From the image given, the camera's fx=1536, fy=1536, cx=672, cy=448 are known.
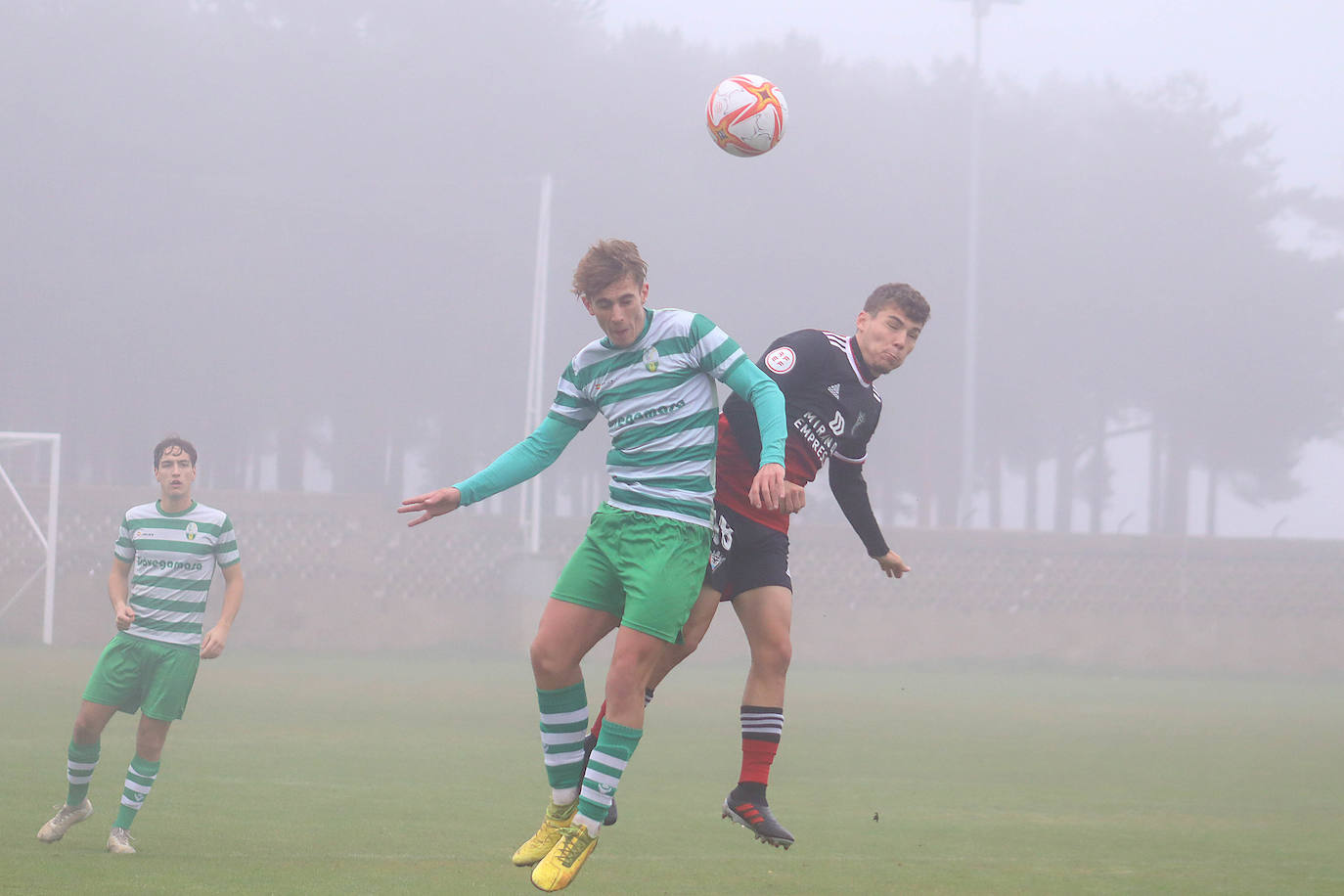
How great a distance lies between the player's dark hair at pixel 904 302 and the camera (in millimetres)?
7387

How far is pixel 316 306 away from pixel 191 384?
189 inches

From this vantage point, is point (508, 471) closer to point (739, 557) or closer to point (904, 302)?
point (739, 557)

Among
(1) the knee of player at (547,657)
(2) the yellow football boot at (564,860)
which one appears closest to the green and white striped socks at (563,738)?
(1) the knee of player at (547,657)

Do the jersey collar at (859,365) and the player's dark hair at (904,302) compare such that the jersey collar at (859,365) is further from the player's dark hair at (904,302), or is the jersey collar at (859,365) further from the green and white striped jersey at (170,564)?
the green and white striped jersey at (170,564)

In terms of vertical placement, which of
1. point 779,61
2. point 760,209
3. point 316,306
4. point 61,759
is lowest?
point 61,759

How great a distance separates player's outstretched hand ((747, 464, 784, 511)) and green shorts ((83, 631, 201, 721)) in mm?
4527

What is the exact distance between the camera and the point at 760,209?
54.0 meters

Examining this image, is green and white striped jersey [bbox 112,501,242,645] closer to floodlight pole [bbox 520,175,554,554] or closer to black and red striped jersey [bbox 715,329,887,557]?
black and red striped jersey [bbox 715,329,887,557]

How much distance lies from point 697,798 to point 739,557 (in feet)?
19.7

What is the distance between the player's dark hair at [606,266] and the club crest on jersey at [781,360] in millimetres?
993

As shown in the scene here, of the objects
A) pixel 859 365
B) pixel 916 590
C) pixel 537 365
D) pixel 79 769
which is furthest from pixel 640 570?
pixel 916 590

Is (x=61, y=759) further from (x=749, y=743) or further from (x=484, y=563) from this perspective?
(x=484, y=563)

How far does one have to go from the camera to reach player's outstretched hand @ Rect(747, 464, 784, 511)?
6332 millimetres

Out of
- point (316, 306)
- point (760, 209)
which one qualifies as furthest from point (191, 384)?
point (760, 209)
